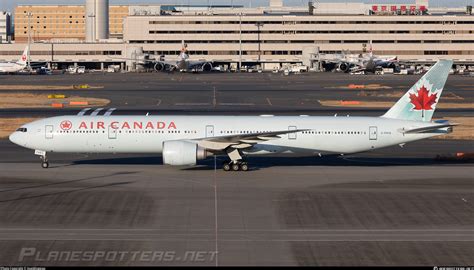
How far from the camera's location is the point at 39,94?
394 feet

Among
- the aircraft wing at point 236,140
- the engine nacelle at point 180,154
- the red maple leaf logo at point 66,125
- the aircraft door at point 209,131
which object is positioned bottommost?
the engine nacelle at point 180,154

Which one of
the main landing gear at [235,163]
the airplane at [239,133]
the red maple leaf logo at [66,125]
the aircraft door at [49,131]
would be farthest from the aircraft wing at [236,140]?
the aircraft door at [49,131]

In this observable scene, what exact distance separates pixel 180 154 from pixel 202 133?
3.20 metres

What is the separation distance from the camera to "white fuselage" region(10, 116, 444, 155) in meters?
54.5

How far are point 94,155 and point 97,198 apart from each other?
56.7 ft

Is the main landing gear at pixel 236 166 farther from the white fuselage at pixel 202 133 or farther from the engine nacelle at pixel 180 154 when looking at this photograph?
the engine nacelle at pixel 180 154

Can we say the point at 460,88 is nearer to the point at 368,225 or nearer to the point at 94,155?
the point at 94,155

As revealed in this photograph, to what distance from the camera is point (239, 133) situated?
54625 millimetres

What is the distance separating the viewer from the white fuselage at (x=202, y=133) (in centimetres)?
5450

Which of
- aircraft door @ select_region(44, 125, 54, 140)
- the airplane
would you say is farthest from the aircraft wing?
aircraft door @ select_region(44, 125, 54, 140)

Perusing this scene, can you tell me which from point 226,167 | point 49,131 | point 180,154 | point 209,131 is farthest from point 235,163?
point 49,131

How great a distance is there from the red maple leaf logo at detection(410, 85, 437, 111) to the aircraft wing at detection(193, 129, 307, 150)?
8.14 m

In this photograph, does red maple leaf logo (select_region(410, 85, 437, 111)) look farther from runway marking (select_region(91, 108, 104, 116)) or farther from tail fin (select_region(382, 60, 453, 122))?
runway marking (select_region(91, 108, 104, 116))

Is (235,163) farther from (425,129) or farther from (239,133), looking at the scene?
(425,129)
